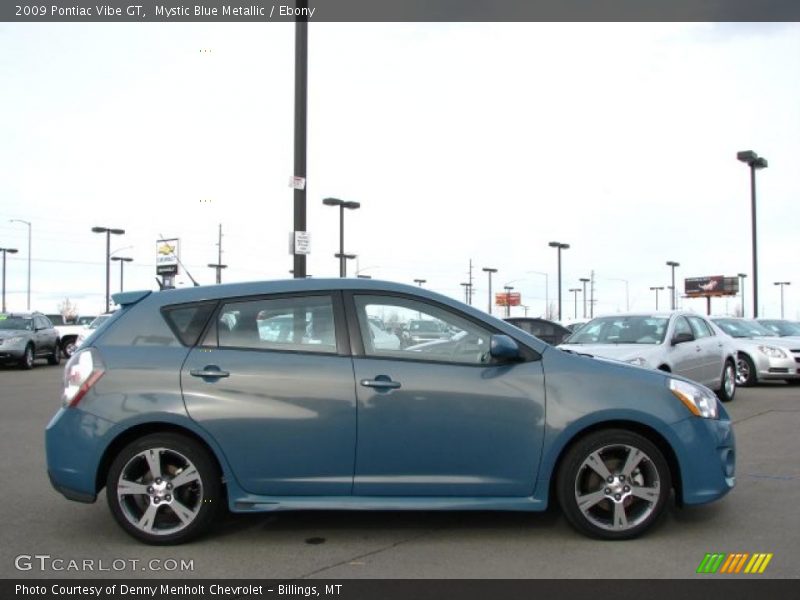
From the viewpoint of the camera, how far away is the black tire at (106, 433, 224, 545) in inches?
189

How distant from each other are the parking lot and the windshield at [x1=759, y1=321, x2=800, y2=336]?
43.4ft

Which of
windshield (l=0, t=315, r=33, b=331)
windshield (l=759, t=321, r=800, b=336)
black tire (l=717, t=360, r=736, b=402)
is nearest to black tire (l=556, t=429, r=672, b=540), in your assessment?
black tire (l=717, t=360, r=736, b=402)

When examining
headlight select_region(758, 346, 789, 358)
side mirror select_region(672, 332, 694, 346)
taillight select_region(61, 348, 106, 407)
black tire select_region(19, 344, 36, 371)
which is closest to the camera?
taillight select_region(61, 348, 106, 407)

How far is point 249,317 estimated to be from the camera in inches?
200

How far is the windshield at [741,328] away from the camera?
16.4 m

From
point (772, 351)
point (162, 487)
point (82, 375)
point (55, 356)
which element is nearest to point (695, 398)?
point (162, 487)

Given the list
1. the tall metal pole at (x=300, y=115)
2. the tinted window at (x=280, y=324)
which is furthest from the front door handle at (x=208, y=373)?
the tall metal pole at (x=300, y=115)

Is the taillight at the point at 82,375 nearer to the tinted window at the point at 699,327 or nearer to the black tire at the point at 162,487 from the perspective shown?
the black tire at the point at 162,487

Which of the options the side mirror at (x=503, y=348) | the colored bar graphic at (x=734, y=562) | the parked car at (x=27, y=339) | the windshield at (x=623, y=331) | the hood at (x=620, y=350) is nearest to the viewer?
the colored bar graphic at (x=734, y=562)

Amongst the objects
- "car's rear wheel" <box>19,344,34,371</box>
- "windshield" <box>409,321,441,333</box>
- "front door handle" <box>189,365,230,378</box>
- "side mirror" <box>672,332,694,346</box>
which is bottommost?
"car's rear wheel" <box>19,344,34,371</box>

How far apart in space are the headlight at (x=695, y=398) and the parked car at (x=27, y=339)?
2027 centimetres

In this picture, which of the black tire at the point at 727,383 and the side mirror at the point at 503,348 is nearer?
the side mirror at the point at 503,348

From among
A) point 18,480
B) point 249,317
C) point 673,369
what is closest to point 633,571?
point 249,317

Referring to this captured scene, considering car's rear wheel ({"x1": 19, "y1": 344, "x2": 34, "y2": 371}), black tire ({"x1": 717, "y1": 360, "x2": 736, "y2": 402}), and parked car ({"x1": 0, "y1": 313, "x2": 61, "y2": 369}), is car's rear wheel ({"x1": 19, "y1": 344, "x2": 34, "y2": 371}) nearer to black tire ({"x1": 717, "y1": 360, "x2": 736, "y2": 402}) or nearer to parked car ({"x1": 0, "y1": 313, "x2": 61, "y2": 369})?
parked car ({"x1": 0, "y1": 313, "x2": 61, "y2": 369})
